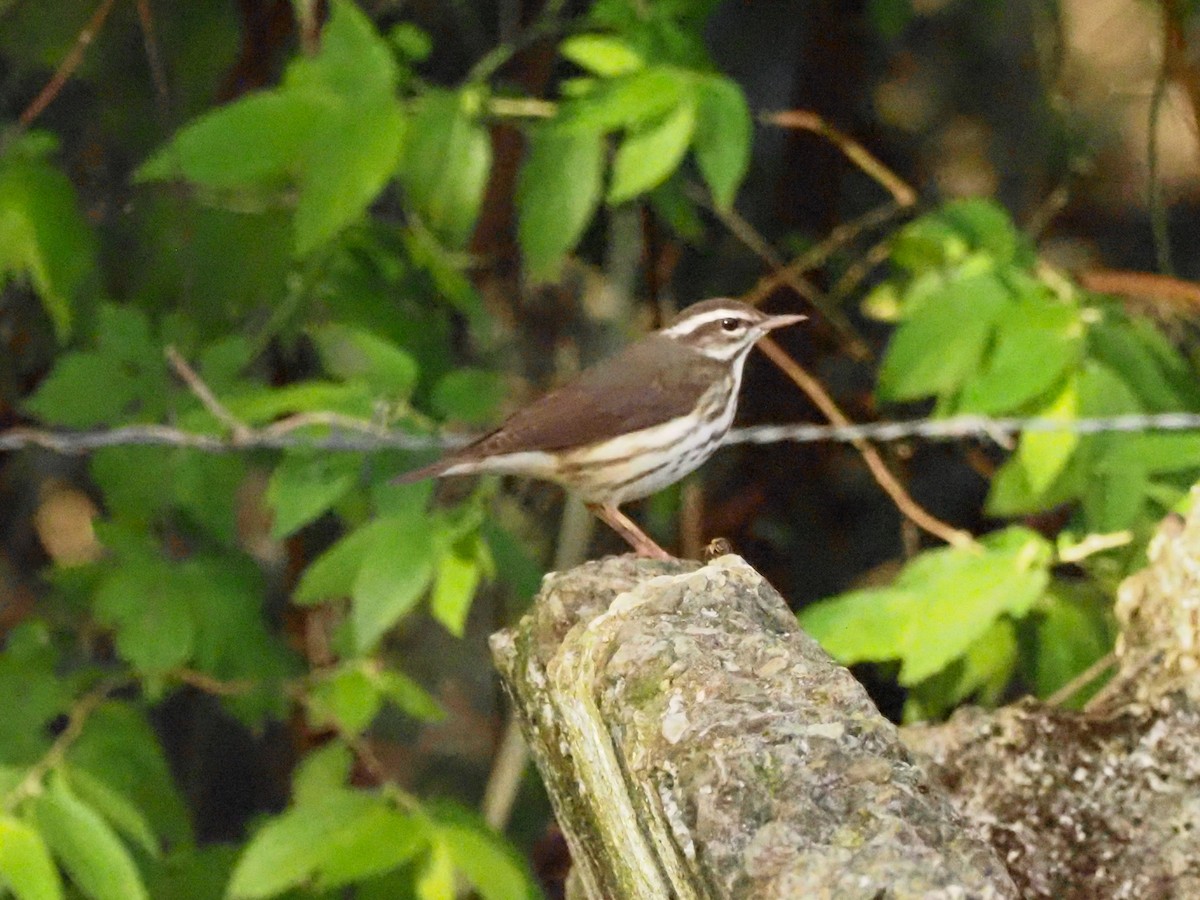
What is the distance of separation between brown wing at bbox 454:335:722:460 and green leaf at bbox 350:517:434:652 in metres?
0.22

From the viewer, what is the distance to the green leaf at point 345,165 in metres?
2.90

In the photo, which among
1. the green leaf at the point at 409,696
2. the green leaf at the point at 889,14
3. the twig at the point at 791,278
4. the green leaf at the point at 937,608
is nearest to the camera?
the green leaf at the point at 937,608

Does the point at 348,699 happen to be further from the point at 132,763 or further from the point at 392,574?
the point at 392,574

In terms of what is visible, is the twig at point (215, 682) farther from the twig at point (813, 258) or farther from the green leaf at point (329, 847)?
the twig at point (813, 258)

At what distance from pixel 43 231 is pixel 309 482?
0.88m

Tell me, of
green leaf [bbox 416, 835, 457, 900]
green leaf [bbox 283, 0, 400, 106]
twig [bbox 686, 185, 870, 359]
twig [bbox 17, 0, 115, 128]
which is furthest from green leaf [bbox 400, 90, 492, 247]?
green leaf [bbox 416, 835, 457, 900]

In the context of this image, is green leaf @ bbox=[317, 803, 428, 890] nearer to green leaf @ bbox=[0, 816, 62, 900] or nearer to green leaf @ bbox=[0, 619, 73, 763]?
green leaf @ bbox=[0, 816, 62, 900]

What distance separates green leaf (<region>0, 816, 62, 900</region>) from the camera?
2.34 meters

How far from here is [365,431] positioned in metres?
2.84

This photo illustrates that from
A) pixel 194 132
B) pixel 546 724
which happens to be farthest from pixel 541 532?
pixel 546 724

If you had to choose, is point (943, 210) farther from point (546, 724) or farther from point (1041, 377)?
point (546, 724)

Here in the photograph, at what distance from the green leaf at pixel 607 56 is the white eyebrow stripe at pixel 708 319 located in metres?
0.55

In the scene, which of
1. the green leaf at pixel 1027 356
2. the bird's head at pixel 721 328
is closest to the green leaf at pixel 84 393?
the bird's head at pixel 721 328

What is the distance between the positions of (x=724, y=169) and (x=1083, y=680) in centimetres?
111
